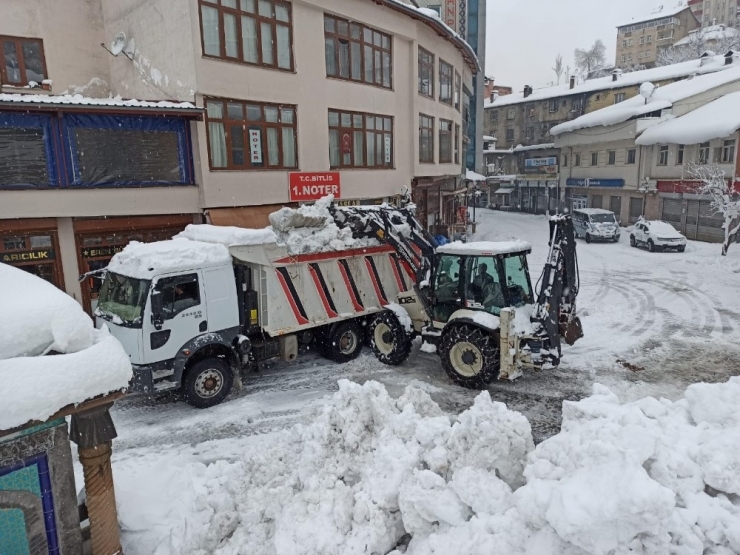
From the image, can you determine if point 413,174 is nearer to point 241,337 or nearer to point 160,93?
point 160,93

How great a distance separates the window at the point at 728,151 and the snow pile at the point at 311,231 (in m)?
25.2

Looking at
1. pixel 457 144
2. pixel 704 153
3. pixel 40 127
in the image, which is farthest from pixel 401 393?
pixel 704 153

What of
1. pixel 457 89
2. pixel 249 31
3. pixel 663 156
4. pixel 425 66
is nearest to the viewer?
pixel 249 31

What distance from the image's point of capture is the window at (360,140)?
1722 centimetres

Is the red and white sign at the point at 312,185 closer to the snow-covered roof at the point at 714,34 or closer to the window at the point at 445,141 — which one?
the window at the point at 445,141

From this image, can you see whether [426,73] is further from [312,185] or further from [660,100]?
[660,100]

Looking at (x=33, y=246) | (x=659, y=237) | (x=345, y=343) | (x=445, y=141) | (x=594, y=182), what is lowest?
(x=345, y=343)

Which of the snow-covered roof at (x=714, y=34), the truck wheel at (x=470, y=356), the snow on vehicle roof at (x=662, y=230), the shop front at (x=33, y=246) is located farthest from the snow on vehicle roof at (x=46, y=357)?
the snow-covered roof at (x=714, y=34)

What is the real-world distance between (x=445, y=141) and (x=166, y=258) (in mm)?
18784

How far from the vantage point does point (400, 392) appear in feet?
30.2

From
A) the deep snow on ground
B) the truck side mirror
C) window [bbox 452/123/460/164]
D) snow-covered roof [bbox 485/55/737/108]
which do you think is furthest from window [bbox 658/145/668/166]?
the truck side mirror

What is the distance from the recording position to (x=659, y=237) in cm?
2383

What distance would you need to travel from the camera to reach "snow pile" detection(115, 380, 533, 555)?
444cm

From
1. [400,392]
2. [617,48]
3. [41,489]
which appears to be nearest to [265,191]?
[400,392]
